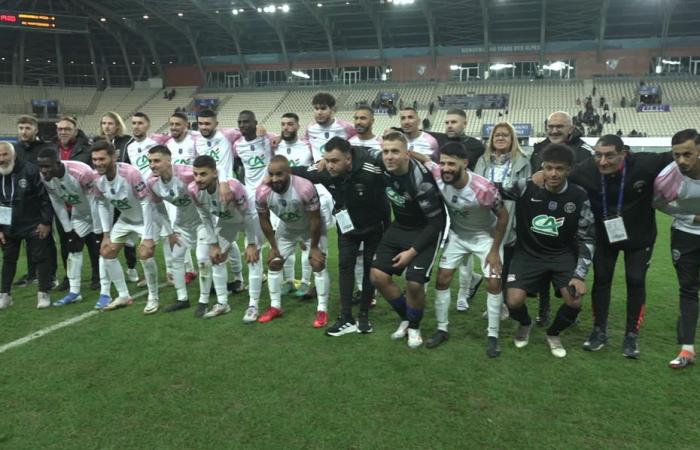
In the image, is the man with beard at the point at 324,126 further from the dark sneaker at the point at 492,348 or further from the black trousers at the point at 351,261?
the dark sneaker at the point at 492,348

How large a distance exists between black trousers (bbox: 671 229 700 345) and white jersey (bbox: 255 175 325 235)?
3.35m

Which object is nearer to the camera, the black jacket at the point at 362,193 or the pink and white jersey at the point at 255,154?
the black jacket at the point at 362,193

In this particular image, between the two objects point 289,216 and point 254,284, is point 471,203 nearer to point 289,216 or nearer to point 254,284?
point 289,216

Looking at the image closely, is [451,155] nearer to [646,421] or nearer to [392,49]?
[646,421]

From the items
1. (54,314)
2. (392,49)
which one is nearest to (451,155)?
(54,314)

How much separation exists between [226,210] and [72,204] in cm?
223

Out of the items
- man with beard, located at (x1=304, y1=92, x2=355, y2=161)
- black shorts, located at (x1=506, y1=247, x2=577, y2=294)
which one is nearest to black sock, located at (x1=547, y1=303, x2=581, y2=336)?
black shorts, located at (x1=506, y1=247, x2=577, y2=294)

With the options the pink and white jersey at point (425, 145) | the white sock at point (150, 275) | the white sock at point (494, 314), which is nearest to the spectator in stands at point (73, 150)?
the white sock at point (150, 275)

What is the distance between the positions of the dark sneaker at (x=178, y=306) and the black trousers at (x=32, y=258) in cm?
163

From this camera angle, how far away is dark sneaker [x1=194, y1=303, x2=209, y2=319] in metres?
5.53

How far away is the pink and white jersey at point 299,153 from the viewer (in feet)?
21.6

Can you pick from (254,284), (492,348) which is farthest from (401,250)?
(254,284)

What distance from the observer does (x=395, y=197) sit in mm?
4664

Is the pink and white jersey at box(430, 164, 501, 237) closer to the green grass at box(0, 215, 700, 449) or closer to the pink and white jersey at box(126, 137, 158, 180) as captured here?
the green grass at box(0, 215, 700, 449)
